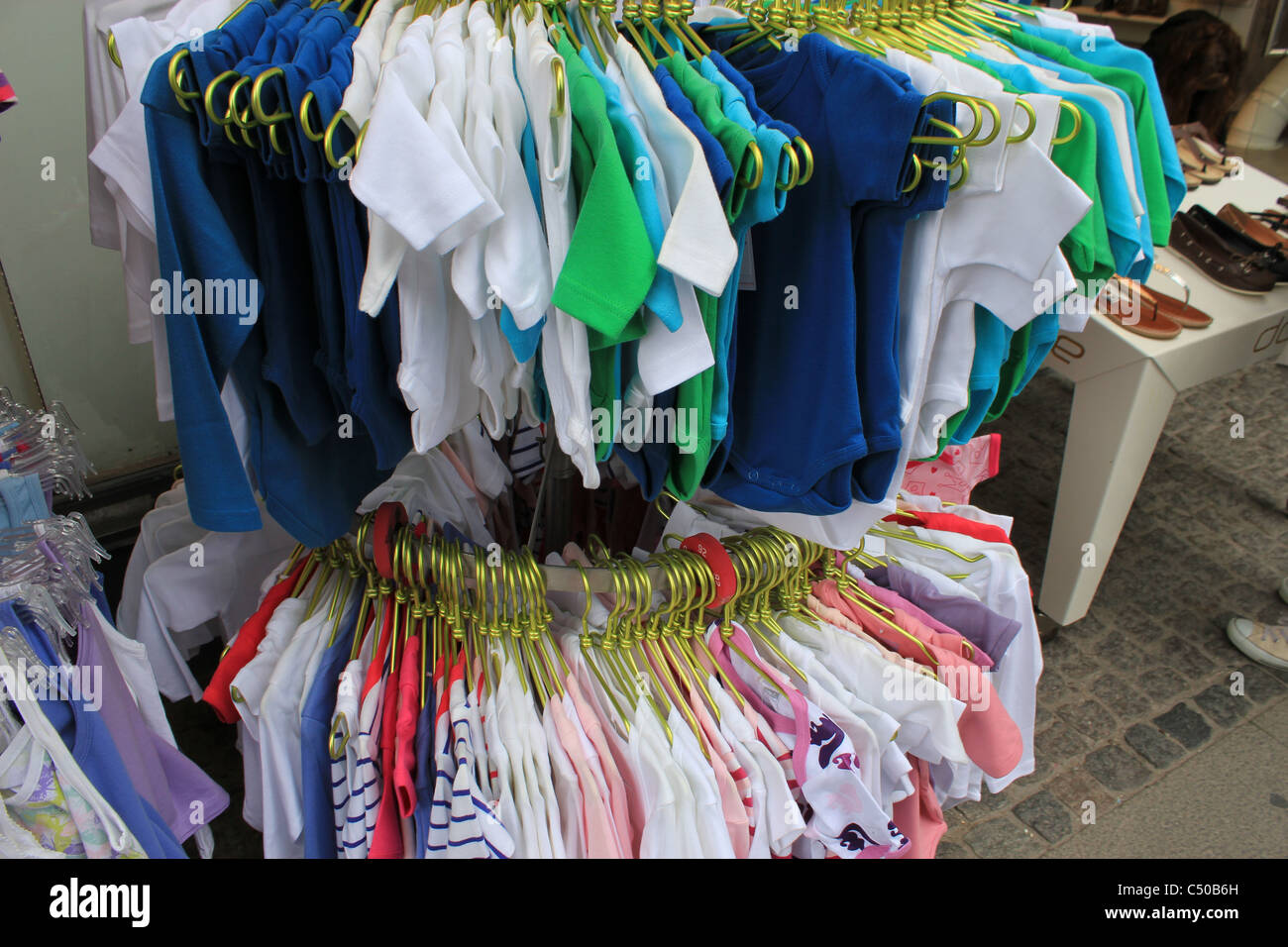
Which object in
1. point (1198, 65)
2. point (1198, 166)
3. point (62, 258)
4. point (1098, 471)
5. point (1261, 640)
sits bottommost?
point (1261, 640)

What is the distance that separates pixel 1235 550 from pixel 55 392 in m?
4.04

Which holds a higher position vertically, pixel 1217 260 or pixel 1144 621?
pixel 1217 260

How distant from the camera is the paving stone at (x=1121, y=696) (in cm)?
272

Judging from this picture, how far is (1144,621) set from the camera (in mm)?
3047

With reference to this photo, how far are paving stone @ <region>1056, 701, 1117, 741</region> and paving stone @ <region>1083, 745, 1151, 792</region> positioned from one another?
0.17 ft

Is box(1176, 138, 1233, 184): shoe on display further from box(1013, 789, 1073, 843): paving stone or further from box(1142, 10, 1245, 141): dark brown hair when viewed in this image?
box(1013, 789, 1073, 843): paving stone

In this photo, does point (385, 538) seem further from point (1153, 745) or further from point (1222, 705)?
point (1222, 705)

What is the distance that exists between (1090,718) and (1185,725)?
0.28 metres

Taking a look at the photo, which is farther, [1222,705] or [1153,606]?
[1153,606]

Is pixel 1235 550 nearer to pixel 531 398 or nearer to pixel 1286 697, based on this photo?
pixel 1286 697

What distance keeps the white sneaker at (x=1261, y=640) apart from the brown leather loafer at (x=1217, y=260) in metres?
1.07

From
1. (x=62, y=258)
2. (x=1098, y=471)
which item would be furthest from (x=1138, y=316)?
(x=62, y=258)
